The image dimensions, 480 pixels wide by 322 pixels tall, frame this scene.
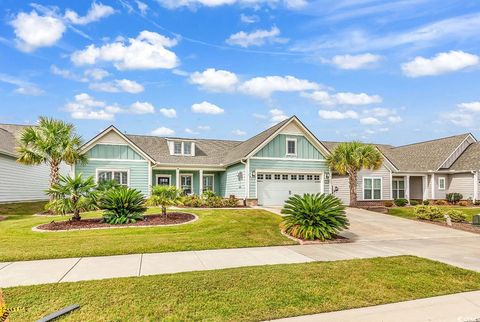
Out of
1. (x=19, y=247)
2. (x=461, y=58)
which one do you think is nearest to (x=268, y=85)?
(x=461, y=58)

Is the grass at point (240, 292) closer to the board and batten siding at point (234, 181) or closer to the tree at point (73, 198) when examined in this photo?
the tree at point (73, 198)

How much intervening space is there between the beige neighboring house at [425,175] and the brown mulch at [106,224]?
1528 cm

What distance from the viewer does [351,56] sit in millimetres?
18047

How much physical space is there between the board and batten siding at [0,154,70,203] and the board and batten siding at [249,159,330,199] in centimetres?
1280

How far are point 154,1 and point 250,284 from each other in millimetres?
12940

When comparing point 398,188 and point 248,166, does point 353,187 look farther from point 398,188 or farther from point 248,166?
point 398,188

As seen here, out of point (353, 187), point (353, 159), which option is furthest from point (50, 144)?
point (353, 187)

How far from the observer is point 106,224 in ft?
42.9

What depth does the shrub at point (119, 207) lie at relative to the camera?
13.5 m

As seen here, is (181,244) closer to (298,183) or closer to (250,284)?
(250,284)

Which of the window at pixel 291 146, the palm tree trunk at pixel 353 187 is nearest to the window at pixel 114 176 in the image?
the window at pixel 291 146

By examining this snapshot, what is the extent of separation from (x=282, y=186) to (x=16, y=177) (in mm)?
19421

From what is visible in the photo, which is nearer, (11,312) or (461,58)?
(11,312)

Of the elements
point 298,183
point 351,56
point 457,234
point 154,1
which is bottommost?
point 457,234
